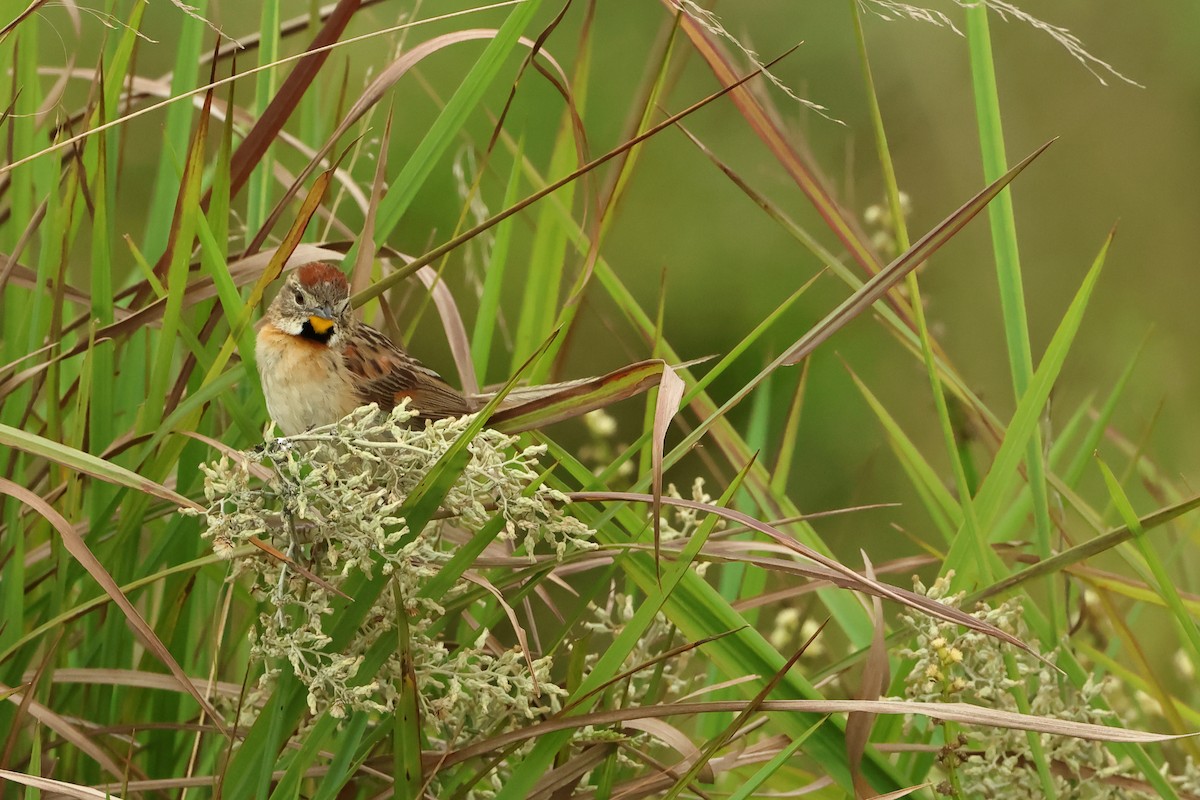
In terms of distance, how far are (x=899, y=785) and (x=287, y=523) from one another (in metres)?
0.93

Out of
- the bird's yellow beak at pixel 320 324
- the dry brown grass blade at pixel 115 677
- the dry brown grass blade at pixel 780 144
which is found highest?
the dry brown grass blade at pixel 780 144

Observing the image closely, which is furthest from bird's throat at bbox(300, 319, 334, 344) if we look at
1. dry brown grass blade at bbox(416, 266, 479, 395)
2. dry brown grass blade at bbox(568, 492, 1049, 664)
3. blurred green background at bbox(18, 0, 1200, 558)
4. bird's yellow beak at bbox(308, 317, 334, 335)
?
blurred green background at bbox(18, 0, 1200, 558)

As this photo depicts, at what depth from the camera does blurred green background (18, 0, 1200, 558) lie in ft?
18.5

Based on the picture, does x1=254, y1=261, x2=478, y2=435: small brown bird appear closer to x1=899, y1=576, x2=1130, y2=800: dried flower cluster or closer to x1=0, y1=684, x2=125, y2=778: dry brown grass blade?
x1=0, y1=684, x2=125, y2=778: dry brown grass blade

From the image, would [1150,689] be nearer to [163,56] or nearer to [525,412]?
[525,412]

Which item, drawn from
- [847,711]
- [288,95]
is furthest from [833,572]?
[288,95]

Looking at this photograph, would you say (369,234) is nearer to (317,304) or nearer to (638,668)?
(317,304)

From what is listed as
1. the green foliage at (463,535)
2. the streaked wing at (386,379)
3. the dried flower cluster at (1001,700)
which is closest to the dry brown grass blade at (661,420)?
the green foliage at (463,535)

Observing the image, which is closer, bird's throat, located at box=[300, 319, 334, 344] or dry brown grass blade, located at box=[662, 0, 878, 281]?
dry brown grass blade, located at box=[662, 0, 878, 281]

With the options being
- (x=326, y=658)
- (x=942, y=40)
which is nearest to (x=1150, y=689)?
(x=326, y=658)

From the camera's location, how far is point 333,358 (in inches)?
107

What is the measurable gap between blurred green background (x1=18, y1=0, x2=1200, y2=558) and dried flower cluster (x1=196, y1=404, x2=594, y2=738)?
364cm

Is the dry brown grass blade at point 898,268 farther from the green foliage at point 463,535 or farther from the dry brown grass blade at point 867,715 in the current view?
the dry brown grass blade at point 867,715

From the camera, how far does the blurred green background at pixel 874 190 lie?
564cm
